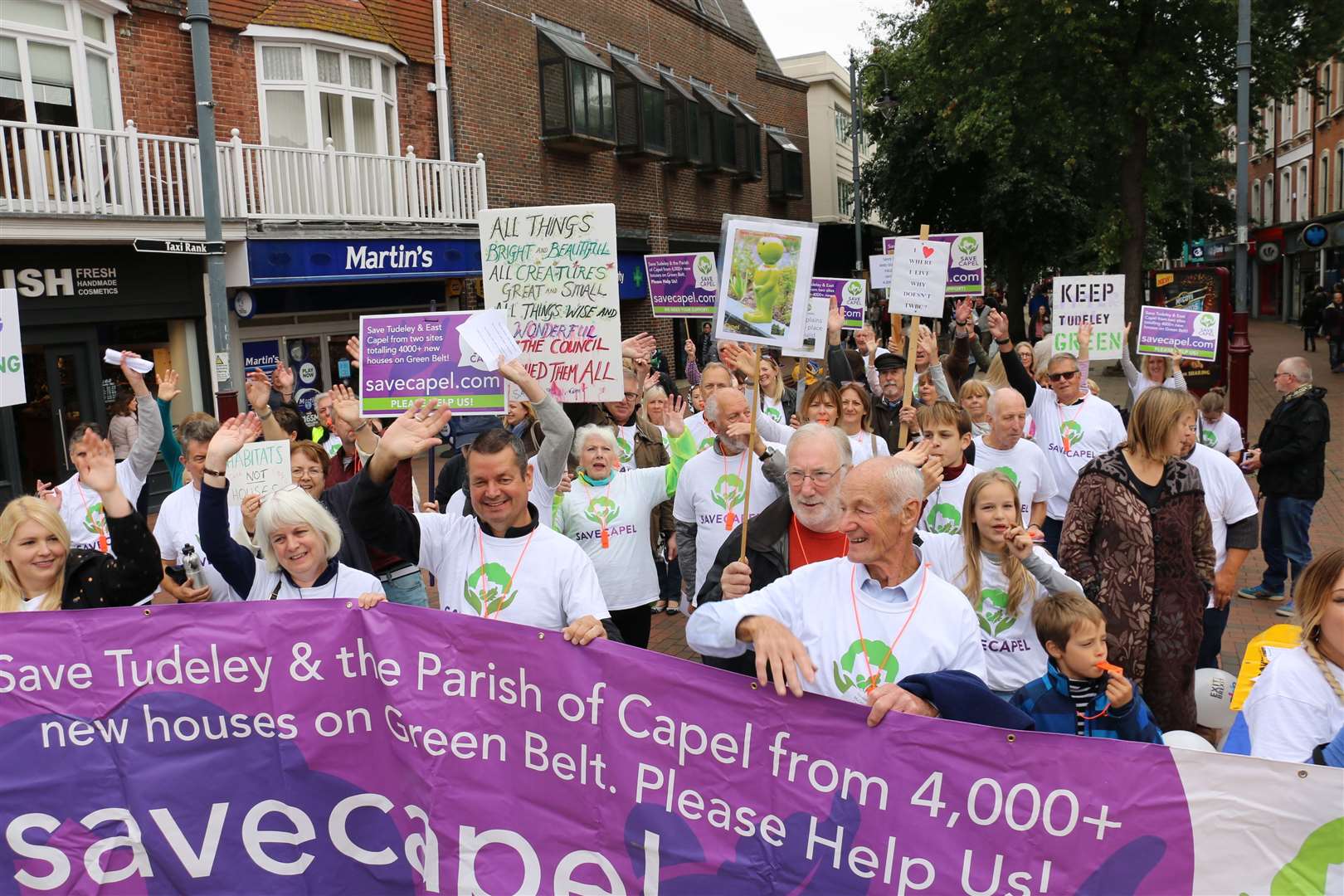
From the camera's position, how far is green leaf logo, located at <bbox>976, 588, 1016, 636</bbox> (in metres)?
4.25

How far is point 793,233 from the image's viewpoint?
15.6 feet

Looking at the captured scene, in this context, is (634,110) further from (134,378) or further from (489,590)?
Result: (489,590)

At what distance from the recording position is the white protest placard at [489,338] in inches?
192

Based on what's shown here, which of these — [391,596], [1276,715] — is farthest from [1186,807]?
[391,596]

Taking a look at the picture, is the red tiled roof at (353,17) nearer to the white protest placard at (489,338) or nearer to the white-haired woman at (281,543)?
the white protest placard at (489,338)

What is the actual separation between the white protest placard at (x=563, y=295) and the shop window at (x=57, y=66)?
10.4 metres

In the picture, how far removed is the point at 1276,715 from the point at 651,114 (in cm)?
2369

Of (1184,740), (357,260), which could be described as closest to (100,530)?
(1184,740)

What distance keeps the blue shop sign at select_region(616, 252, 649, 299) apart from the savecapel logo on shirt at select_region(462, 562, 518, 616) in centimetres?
2182

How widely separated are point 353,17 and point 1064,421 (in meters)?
14.1

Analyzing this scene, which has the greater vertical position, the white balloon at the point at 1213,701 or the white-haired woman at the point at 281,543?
the white-haired woman at the point at 281,543

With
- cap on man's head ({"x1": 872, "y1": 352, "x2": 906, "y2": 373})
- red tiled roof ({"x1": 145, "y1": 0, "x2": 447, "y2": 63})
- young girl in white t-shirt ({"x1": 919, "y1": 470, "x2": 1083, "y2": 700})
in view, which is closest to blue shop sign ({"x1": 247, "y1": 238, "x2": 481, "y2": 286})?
red tiled roof ({"x1": 145, "y1": 0, "x2": 447, "y2": 63})

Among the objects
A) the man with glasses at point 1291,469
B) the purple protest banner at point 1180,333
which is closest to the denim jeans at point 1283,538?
the man with glasses at point 1291,469

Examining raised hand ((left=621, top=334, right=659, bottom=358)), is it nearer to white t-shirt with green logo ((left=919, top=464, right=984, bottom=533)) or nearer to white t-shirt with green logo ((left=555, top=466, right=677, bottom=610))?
white t-shirt with green logo ((left=555, top=466, right=677, bottom=610))
